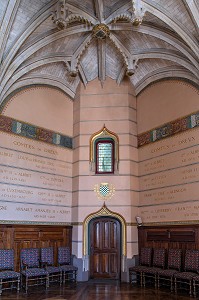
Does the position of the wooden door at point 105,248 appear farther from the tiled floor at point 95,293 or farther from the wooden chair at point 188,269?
the wooden chair at point 188,269

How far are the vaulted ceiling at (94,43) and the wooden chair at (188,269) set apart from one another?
17.5 feet

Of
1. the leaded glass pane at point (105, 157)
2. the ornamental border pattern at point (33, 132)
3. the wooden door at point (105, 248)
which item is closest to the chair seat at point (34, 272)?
the wooden door at point (105, 248)

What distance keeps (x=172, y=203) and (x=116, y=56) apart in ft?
18.7

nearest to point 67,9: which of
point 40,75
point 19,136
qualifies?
point 40,75

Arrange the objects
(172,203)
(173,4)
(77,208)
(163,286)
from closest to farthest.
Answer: (173,4), (163,286), (172,203), (77,208)

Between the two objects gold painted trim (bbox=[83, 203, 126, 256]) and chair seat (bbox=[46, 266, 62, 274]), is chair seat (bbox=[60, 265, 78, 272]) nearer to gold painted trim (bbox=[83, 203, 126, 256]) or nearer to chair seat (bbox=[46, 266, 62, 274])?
chair seat (bbox=[46, 266, 62, 274])

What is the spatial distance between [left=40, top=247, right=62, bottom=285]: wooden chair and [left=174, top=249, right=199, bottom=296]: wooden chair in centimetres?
366

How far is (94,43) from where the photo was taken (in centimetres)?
1222

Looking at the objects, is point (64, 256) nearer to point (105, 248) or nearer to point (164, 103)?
point (105, 248)

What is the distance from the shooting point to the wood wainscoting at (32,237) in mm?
10664

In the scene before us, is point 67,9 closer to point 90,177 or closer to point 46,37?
point 46,37

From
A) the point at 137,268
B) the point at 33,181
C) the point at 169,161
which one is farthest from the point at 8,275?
the point at 169,161

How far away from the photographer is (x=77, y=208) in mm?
12266

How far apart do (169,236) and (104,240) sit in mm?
2346
